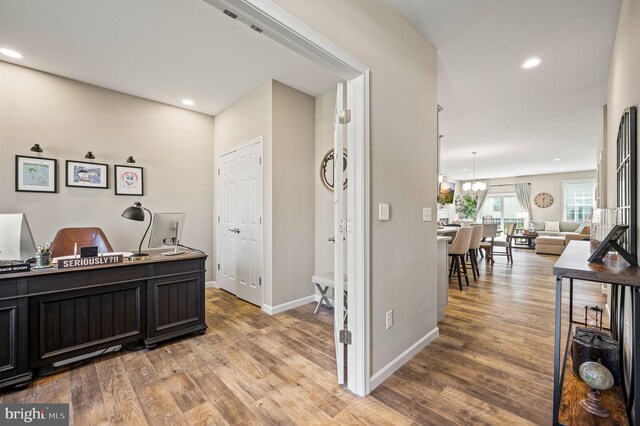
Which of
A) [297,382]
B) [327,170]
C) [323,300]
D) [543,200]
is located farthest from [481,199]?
[297,382]

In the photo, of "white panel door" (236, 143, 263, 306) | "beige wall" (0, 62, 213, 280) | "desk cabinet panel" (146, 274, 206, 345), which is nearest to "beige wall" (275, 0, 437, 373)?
"desk cabinet panel" (146, 274, 206, 345)

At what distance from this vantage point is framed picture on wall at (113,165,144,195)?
3586mm

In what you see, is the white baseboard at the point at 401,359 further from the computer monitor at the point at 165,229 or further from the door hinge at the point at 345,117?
the computer monitor at the point at 165,229

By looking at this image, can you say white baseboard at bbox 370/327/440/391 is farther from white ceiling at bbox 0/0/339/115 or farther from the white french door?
white ceiling at bbox 0/0/339/115

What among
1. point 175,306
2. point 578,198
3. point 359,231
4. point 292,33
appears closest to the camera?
point 292,33

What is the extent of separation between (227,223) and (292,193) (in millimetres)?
1265

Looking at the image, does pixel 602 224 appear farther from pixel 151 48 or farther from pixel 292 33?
pixel 151 48

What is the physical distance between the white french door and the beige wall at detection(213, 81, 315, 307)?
0.58 ft

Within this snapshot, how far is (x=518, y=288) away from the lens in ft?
13.7

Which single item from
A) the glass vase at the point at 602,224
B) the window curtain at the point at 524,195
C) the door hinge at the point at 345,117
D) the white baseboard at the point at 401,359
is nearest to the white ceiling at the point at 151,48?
the door hinge at the point at 345,117

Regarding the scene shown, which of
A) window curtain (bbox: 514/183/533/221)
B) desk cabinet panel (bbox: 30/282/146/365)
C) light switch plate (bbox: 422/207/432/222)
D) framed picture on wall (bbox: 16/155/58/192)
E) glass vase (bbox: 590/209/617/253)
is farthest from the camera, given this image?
window curtain (bbox: 514/183/533/221)

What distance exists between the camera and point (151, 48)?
105 inches

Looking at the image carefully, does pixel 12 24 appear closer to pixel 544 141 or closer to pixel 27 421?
pixel 27 421

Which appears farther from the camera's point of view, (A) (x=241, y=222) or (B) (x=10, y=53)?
(A) (x=241, y=222)
